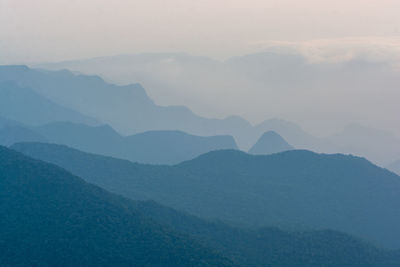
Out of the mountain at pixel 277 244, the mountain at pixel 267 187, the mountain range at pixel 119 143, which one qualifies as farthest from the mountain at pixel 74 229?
the mountain range at pixel 119 143

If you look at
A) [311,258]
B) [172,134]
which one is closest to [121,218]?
[311,258]

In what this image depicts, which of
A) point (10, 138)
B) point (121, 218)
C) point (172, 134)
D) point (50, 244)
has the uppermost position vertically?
point (172, 134)

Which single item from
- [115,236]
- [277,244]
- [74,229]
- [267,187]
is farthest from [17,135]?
[277,244]

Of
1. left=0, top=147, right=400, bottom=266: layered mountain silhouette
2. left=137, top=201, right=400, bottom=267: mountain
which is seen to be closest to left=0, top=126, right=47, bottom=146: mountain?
left=0, top=147, right=400, bottom=266: layered mountain silhouette

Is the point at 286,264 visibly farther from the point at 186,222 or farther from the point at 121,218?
the point at 121,218

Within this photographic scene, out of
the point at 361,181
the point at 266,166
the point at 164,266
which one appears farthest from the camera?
the point at 266,166

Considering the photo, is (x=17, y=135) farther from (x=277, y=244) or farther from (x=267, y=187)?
(x=277, y=244)
